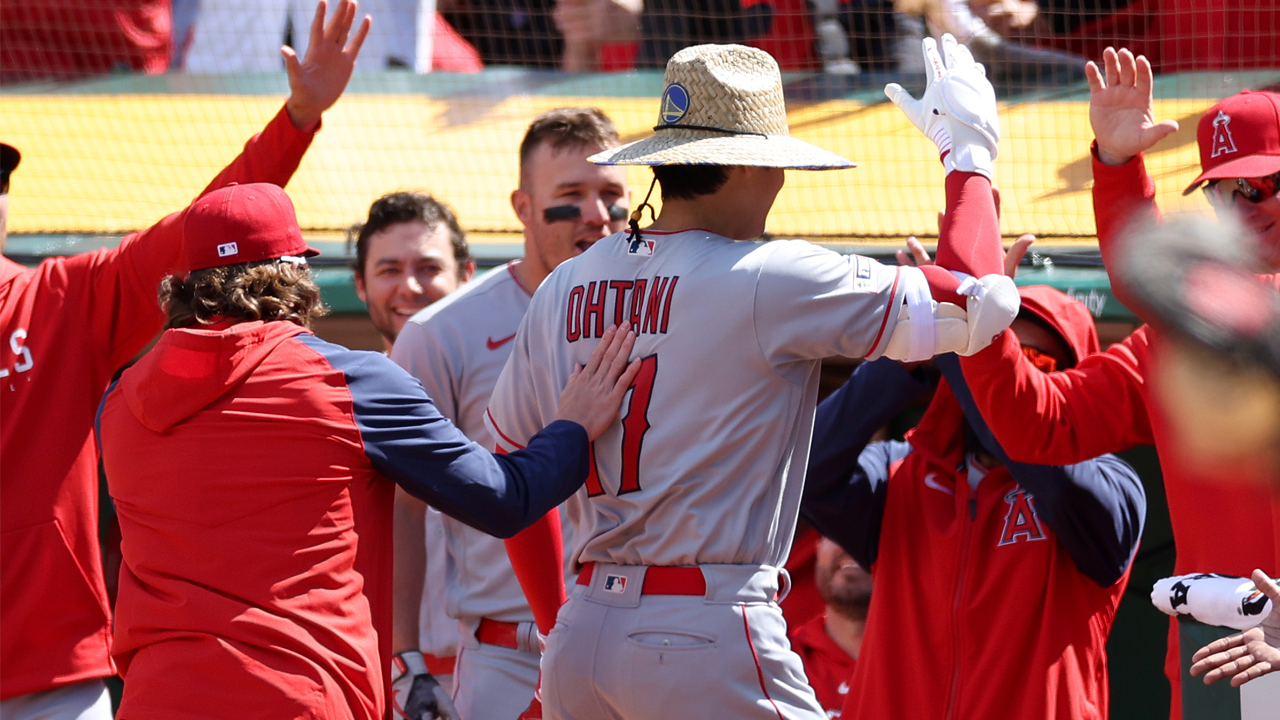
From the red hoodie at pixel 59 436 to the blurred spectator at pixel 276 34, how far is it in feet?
10.3

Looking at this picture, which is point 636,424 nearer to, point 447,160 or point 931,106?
point 931,106

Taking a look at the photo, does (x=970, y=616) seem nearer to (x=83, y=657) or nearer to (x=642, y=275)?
(x=642, y=275)

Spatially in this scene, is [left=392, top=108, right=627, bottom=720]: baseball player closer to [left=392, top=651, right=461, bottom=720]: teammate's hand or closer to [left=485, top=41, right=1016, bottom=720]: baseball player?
[left=392, top=651, right=461, bottom=720]: teammate's hand

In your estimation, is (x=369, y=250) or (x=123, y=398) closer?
(x=123, y=398)

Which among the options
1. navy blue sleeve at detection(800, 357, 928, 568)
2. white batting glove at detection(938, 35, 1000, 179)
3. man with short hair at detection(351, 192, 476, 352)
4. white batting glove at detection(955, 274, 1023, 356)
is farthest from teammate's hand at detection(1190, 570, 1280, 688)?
man with short hair at detection(351, 192, 476, 352)

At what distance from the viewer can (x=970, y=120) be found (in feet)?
7.54

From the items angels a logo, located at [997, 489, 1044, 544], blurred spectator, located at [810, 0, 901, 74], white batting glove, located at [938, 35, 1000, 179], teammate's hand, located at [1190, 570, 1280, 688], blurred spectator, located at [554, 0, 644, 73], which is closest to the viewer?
teammate's hand, located at [1190, 570, 1280, 688]

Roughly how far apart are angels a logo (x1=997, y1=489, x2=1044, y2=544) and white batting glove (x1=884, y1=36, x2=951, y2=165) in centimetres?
87

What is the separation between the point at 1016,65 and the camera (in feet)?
16.6

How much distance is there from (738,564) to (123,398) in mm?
989

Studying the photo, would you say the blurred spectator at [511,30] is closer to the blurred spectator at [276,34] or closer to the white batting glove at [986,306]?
the blurred spectator at [276,34]

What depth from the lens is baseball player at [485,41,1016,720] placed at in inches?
76.8

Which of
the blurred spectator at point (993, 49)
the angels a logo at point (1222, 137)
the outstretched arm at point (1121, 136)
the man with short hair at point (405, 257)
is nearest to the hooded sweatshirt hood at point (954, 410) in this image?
the outstretched arm at point (1121, 136)

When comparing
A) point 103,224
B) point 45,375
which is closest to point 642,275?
point 45,375
